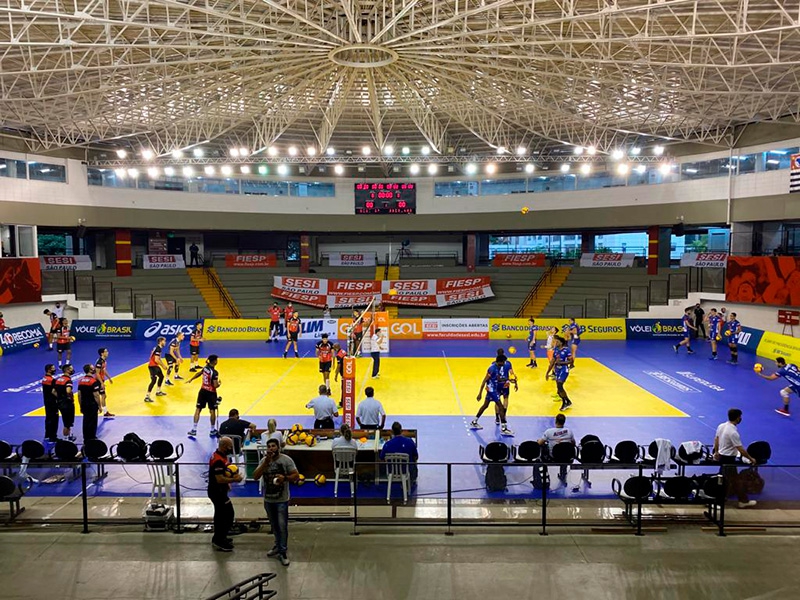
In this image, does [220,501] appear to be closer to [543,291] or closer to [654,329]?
[654,329]

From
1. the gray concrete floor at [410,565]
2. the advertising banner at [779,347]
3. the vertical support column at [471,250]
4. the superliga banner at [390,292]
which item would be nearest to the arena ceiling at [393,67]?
the vertical support column at [471,250]

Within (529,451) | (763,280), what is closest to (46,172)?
(529,451)

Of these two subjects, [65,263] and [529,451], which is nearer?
[529,451]

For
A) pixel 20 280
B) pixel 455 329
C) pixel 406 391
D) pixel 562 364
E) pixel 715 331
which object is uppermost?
pixel 20 280

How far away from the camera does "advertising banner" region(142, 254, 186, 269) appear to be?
3884 centimetres

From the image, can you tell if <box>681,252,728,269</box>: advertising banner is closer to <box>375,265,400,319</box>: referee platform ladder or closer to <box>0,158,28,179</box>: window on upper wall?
<box>375,265,400,319</box>: referee platform ladder

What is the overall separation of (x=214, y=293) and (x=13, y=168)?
1328cm

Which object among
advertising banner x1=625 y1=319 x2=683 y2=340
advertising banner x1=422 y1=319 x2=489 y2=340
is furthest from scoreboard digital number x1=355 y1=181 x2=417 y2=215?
advertising banner x1=625 y1=319 x2=683 y2=340

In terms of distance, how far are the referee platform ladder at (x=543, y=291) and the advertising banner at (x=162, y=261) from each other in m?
24.8

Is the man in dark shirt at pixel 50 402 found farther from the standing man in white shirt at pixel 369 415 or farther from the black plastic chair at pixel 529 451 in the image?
the black plastic chair at pixel 529 451

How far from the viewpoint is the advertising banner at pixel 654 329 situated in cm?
2962

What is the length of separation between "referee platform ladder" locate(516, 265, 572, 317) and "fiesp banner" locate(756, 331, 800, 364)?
498 inches

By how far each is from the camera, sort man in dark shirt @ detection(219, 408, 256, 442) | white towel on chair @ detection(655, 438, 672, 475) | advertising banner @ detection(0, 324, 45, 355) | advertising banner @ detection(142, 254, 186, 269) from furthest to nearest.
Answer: advertising banner @ detection(142, 254, 186, 269) < advertising banner @ detection(0, 324, 45, 355) < man in dark shirt @ detection(219, 408, 256, 442) < white towel on chair @ detection(655, 438, 672, 475)

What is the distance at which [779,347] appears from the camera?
936 inches
